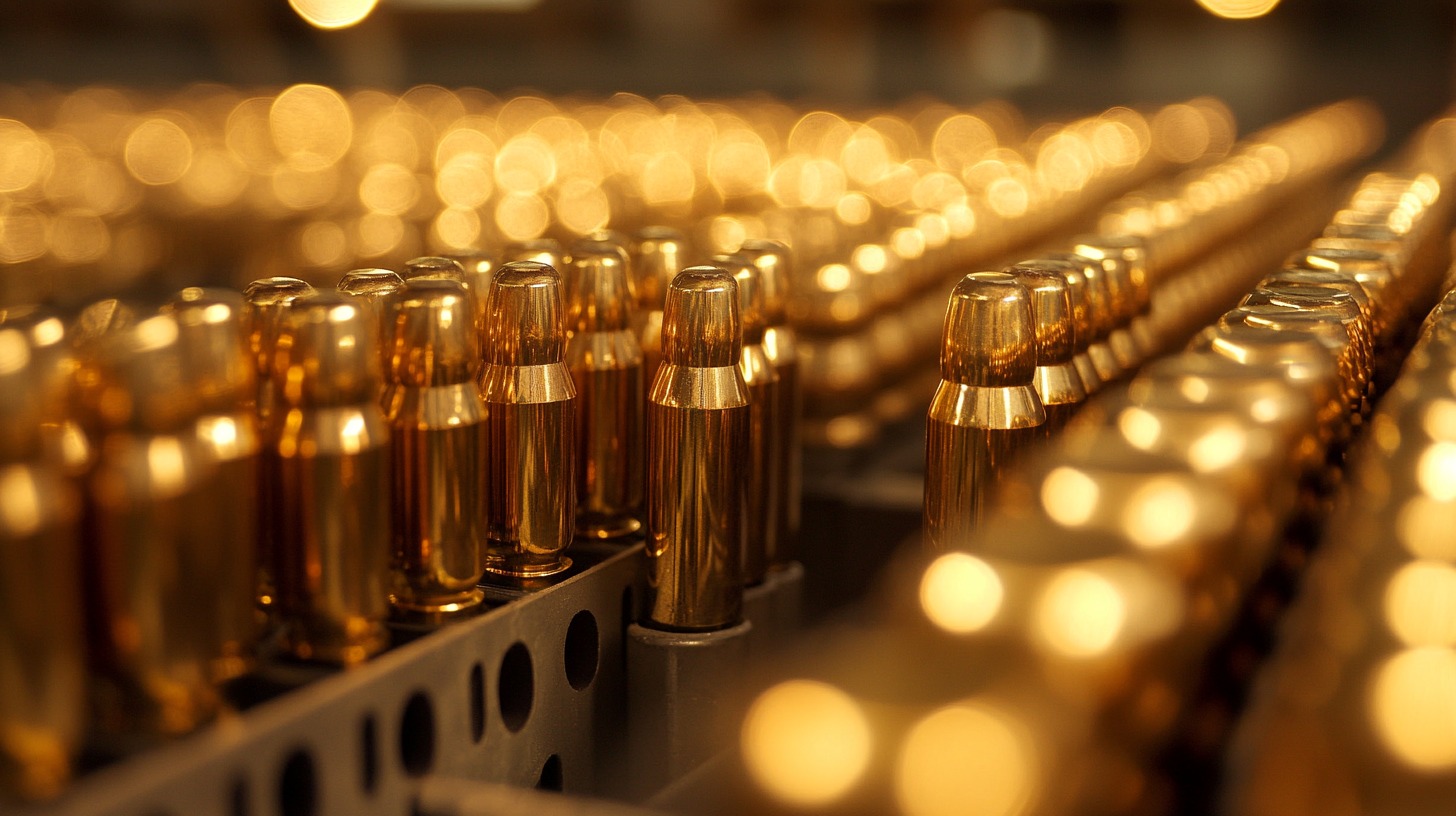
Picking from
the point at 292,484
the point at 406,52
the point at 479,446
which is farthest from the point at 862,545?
the point at 406,52

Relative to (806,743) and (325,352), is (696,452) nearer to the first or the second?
(325,352)

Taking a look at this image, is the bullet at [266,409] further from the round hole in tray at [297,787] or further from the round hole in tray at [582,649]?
the round hole in tray at [582,649]

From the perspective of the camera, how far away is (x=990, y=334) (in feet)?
2.69

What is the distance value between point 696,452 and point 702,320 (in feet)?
0.25

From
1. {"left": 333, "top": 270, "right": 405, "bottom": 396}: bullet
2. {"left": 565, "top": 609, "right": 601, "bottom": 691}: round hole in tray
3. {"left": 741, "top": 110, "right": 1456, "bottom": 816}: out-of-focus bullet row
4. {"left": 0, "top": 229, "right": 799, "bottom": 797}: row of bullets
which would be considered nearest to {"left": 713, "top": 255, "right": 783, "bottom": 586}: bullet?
{"left": 0, "top": 229, "right": 799, "bottom": 797}: row of bullets

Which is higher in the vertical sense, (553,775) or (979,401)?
(979,401)

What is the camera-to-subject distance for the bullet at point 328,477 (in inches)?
25.7

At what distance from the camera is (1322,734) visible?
45cm

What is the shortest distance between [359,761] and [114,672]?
0.11 m

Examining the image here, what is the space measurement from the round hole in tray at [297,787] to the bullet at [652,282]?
43 centimetres

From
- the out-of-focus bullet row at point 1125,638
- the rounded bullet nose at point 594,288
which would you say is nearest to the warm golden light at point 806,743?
the out-of-focus bullet row at point 1125,638

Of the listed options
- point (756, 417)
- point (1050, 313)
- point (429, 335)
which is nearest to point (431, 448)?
point (429, 335)

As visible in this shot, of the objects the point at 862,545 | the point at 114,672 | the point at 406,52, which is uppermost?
the point at 406,52

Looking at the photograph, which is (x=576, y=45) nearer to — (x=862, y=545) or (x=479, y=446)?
(x=862, y=545)
